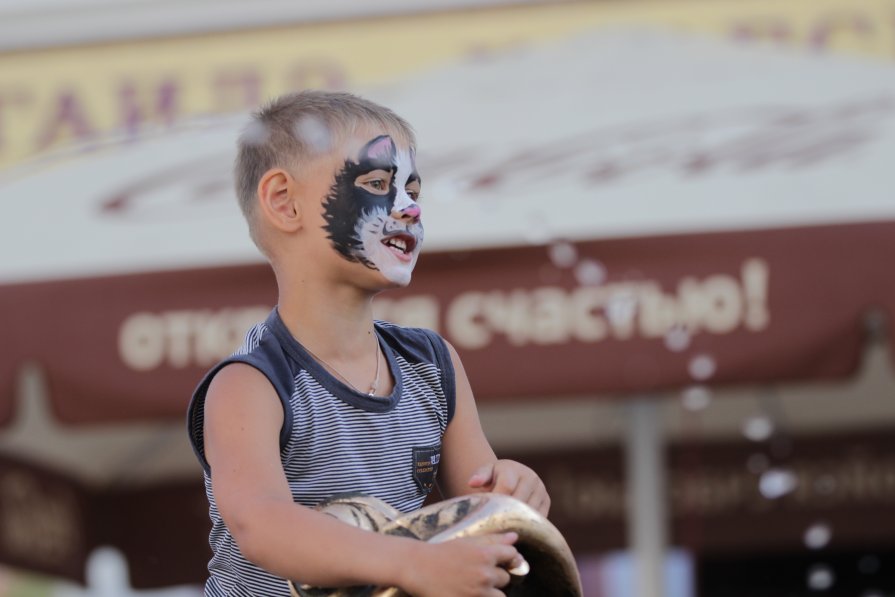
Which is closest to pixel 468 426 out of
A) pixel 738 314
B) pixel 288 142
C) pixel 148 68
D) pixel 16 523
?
pixel 288 142

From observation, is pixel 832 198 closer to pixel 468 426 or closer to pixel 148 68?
pixel 468 426

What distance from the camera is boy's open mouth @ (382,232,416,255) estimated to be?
1.32m

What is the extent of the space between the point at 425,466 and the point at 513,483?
98 millimetres

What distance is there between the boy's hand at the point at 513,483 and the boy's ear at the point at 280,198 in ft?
0.90

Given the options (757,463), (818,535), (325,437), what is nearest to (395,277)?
(325,437)

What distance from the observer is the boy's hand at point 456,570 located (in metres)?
1.11

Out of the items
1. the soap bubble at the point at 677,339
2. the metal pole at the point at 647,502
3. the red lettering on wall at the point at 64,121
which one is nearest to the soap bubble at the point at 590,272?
the soap bubble at the point at 677,339

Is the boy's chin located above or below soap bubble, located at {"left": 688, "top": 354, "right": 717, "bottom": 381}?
above

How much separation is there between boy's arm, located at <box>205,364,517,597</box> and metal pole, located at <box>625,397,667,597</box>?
87.2 inches

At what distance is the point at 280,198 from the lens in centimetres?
133

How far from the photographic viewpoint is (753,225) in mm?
2871

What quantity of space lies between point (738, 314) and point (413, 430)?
5.11ft

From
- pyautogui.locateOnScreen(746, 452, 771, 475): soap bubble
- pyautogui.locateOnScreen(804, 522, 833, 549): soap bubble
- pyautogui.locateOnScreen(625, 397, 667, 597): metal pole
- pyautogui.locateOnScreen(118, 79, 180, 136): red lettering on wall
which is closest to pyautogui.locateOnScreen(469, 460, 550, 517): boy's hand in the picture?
pyautogui.locateOnScreen(625, 397, 667, 597): metal pole

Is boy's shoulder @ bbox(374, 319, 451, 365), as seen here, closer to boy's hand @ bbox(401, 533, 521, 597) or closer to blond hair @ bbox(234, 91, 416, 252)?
blond hair @ bbox(234, 91, 416, 252)
